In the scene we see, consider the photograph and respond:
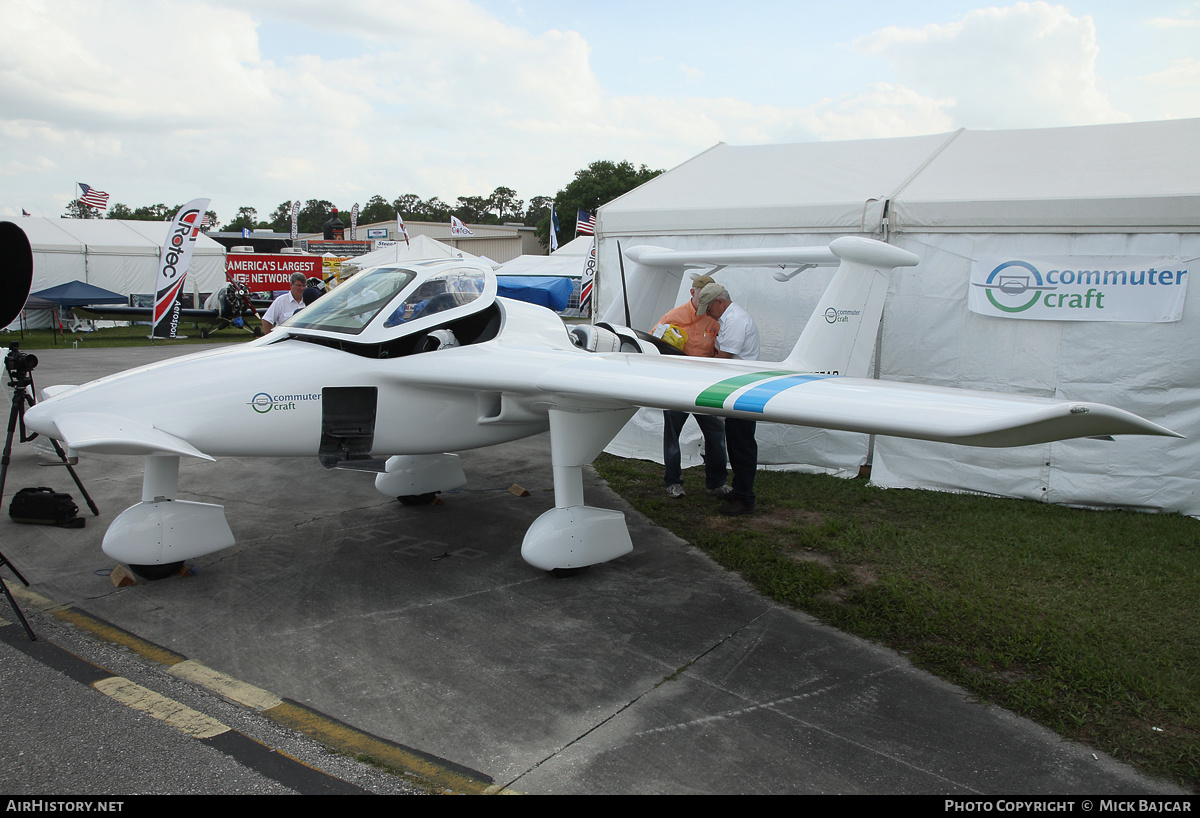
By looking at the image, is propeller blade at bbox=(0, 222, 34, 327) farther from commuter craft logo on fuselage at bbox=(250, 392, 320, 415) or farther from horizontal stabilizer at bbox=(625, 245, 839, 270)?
horizontal stabilizer at bbox=(625, 245, 839, 270)

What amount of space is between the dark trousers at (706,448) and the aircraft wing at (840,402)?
2.05 m

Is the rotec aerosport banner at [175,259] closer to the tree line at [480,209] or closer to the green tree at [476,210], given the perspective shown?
the tree line at [480,209]

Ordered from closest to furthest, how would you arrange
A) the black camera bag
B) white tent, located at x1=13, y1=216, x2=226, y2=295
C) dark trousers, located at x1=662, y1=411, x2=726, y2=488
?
the black camera bag < dark trousers, located at x1=662, y1=411, x2=726, y2=488 < white tent, located at x1=13, y1=216, x2=226, y2=295

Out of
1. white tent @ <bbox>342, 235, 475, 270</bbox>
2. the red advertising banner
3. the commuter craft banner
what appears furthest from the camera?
white tent @ <bbox>342, 235, 475, 270</bbox>

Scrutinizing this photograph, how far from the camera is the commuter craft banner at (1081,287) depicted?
243 inches

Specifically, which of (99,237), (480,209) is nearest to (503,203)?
(480,209)

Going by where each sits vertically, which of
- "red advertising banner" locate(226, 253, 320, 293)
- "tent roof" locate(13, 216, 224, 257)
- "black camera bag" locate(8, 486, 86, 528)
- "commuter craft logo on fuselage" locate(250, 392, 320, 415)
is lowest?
"black camera bag" locate(8, 486, 86, 528)

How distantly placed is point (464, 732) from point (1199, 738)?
10.8 feet

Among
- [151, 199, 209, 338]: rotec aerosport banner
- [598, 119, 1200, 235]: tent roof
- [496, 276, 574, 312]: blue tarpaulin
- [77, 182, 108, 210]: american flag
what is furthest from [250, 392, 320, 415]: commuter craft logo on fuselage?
[77, 182, 108, 210]: american flag

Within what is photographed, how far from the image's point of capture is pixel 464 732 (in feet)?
10.8

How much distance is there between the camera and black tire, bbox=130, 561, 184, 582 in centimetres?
481

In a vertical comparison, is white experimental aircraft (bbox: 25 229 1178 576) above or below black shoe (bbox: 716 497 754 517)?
above

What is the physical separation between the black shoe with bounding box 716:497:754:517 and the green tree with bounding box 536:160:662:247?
201 ft

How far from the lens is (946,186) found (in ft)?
23.6
